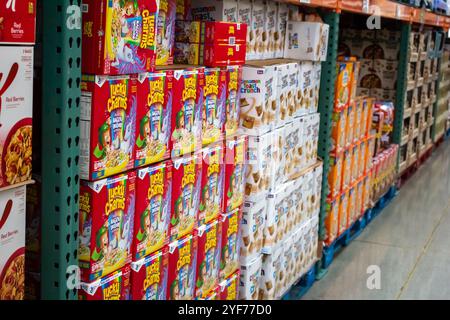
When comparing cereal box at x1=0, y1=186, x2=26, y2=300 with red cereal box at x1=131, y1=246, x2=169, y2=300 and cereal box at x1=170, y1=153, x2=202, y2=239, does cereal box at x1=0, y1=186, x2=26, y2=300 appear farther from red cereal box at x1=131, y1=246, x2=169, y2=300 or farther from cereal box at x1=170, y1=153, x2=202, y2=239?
cereal box at x1=170, y1=153, x2=202, y2=239

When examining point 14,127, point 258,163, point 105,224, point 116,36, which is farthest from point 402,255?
point 14,127

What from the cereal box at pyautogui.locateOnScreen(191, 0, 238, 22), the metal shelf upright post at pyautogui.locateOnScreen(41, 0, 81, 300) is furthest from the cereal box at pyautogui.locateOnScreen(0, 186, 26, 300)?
the cereal box at pyautogui.locateOnScreen(191, 0, 238, 22)

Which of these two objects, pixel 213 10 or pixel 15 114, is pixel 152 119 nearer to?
pixel 15 114

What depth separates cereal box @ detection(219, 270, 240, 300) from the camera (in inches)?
104

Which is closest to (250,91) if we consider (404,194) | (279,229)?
(279,229)

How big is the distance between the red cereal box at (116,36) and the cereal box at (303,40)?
1.61m

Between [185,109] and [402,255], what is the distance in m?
2.89

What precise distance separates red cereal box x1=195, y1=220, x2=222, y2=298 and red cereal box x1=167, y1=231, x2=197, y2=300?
0.04m

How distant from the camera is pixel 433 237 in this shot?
5070mm

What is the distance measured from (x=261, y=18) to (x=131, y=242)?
1.47 m

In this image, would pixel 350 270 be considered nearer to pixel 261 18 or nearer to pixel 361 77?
pixel 261 18

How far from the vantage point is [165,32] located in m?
2.24
